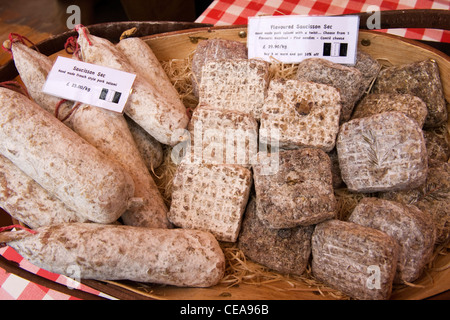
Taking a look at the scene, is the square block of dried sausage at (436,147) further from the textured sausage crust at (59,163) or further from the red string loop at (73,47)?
the red string loop at (73,47)

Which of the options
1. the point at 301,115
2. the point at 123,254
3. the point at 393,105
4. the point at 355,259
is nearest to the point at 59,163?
the point at 123,254

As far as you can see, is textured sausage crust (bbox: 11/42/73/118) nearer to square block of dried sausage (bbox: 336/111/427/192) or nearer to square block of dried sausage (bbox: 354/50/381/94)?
square block of dried sausage (bbox: 336/111/427/192)

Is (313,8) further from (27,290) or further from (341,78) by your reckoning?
(27,290)

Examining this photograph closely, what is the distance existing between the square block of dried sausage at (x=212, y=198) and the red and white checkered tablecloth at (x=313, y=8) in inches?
67.0

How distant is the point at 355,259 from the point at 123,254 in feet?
3.28

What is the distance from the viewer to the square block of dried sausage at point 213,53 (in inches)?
90.4

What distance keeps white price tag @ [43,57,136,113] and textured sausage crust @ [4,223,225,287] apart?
0.69m

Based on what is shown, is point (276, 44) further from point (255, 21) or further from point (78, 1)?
point (78, 1)

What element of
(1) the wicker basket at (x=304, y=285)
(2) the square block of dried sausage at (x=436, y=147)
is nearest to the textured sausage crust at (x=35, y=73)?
(1) the wicker basket at (x=304, y=285)

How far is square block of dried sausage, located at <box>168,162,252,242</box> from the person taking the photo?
1818 millimetres

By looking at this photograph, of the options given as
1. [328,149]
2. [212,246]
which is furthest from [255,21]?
[212,246]

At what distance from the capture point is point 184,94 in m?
2.45
